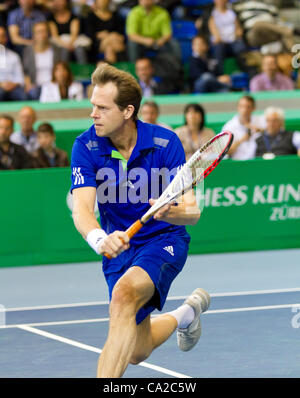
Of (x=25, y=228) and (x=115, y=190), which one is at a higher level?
(x=115, y=190)

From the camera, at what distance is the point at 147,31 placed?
593 inches

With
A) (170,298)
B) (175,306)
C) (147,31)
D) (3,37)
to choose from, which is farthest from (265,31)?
(175,306)

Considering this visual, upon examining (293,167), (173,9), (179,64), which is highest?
(173,9)

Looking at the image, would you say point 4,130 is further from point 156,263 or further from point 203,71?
point 156,263

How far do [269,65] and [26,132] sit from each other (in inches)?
178

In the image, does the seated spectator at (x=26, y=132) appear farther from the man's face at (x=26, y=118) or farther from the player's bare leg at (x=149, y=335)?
the player's bare leg at (x=149, y=335)

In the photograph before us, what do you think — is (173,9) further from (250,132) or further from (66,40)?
(250,132)

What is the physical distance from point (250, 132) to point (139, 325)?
7.19 metres

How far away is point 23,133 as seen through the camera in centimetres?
1209

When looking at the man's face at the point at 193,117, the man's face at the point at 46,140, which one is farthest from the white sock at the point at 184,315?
the man's face at the point at 193,117
